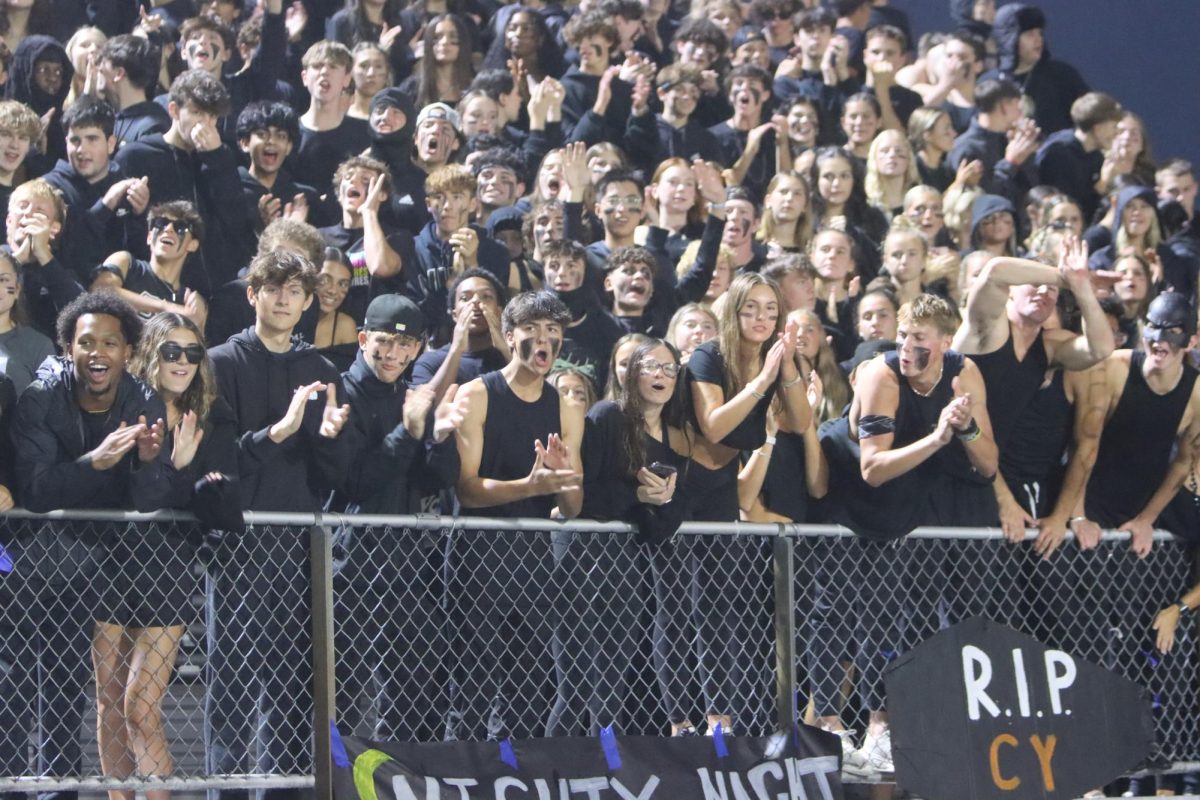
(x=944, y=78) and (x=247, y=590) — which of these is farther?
(x=944, y=78)

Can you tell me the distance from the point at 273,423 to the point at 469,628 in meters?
1.06

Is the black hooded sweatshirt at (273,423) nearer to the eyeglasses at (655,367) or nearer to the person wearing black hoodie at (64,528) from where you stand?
the person wearing black hoodie at (64,528)

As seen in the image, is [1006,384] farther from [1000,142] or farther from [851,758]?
[1000,142]

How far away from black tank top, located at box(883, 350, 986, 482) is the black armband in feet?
0.35

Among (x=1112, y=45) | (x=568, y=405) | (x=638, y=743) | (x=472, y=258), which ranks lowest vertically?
(x=638, y=743)

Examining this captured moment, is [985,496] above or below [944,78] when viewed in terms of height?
below

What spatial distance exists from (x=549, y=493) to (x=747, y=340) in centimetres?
110

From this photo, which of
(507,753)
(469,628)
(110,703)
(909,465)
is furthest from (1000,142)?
(110,703)

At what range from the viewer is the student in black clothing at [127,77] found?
9.32 meters

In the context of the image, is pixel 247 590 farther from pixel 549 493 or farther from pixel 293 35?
pixel 293 35

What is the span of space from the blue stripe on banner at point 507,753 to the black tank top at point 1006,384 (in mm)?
2439

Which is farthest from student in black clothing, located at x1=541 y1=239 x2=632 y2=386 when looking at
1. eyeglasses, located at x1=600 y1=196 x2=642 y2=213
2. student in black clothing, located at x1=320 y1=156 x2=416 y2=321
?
eyeglasses, located at x1=600 y1=196 x2=642 y2=213

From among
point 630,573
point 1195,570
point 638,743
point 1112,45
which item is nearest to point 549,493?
point 630,573

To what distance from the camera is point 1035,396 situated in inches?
288
